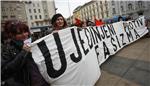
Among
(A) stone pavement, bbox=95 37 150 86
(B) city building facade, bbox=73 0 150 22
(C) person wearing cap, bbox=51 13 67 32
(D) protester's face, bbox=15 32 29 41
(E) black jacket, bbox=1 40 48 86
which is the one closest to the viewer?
(E) black jacket, bbox=1 40 48 86

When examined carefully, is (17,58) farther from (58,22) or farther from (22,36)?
(58,22)

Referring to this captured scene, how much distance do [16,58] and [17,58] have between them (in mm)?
11

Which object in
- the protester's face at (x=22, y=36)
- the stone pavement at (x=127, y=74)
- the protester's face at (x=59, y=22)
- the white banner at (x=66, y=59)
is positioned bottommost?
the stone pavement at (x=127, y=74)

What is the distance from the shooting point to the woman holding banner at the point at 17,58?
253 centimetres

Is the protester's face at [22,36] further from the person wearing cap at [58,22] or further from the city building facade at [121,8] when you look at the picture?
the city building facade at [121,8]

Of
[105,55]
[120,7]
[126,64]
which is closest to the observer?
[126,64]

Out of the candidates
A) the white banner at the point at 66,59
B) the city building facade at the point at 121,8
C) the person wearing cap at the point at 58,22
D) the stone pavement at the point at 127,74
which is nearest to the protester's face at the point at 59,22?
the person wearing cap at the point at 58,22

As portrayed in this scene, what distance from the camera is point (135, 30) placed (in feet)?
36.1

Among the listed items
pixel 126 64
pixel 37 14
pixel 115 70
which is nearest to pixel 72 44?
pixel 115 70

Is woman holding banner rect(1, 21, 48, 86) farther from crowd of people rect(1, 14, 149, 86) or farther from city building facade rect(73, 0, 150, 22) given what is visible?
city building facade rect(73, 0, 150, 22)

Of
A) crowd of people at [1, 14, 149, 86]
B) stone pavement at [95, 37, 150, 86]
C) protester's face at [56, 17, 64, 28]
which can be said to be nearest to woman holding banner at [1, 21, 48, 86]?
crowd of people at [1, 14, 149, 86]

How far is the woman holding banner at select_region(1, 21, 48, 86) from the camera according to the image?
2.53 m

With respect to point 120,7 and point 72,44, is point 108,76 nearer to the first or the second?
point 72,44

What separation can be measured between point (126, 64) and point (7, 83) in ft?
13.9
